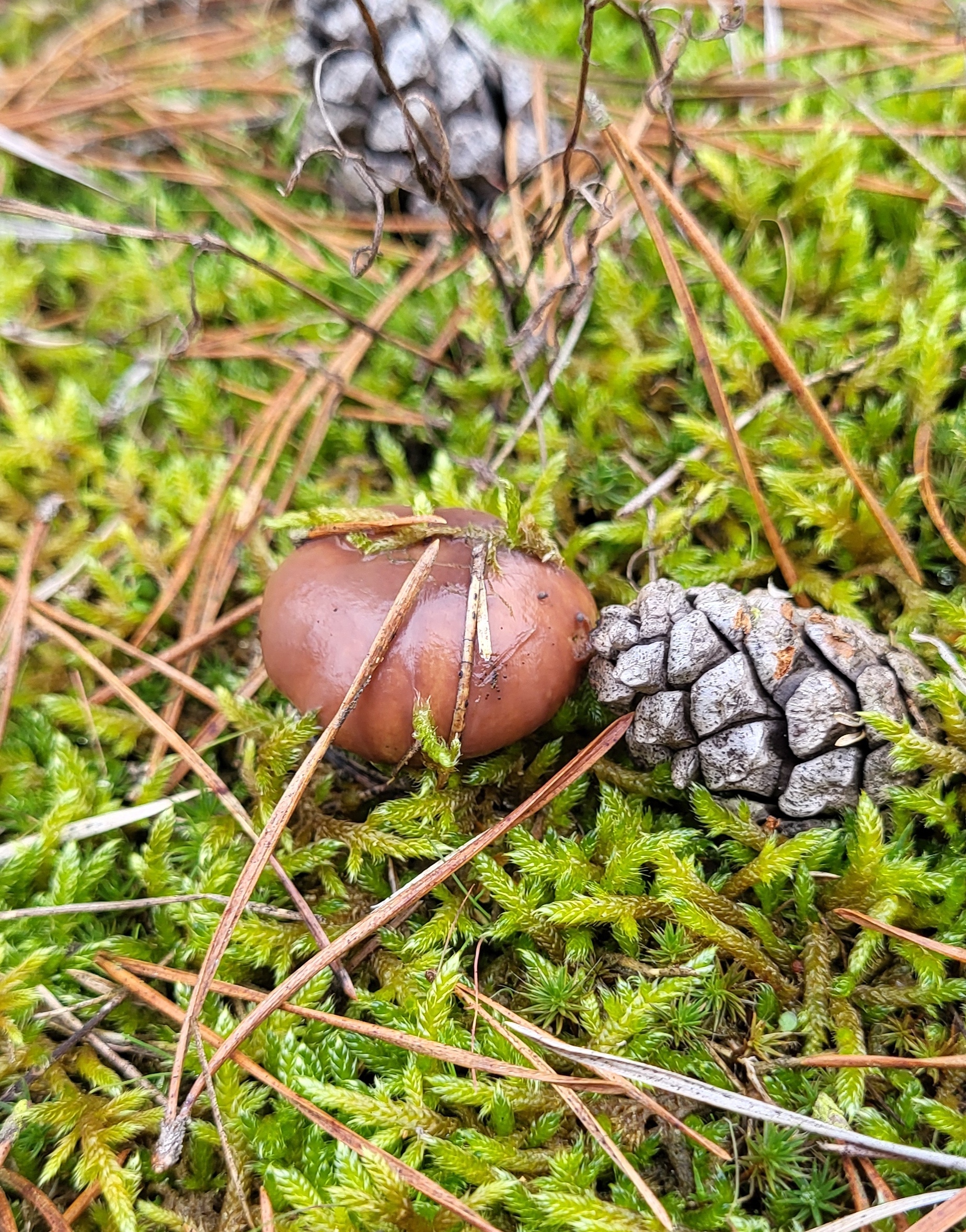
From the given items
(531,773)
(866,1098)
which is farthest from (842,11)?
(866,1098)

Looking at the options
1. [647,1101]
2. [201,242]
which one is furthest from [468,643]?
[201,242]

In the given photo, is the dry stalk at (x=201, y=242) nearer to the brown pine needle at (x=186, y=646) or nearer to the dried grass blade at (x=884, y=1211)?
the brown pine needle at (x=186, y=646)

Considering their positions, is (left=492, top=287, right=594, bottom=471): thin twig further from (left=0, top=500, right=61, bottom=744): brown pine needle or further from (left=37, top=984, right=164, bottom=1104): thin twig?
(left=37, top=984, right=164, bottom=1104): thin twig

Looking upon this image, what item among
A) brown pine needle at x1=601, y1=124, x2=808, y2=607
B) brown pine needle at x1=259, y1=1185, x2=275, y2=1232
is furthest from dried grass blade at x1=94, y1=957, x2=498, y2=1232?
brown pine needle at x1=601, y1=124, x2=808, y2=607

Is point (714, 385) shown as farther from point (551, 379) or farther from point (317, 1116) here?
point (317, 1116)

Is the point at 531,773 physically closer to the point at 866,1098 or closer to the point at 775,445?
the point at 866,1098

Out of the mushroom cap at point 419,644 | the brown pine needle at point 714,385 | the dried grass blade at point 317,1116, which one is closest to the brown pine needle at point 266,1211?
the dried grass blade at point 317,1116
